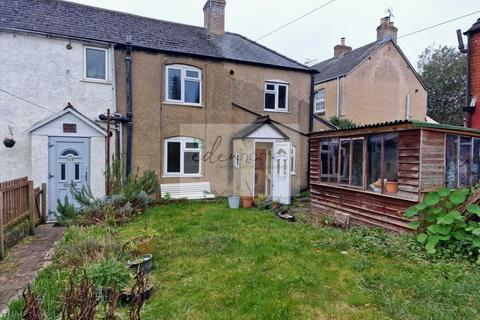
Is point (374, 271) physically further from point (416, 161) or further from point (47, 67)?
point (47, 67)

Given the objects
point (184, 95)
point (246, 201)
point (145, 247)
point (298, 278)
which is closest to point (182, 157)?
point (184, 95)

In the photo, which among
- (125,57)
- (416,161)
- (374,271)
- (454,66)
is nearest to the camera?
(374,271)

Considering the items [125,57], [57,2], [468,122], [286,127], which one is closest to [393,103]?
[468,122]

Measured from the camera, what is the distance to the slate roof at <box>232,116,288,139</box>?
12224 mm

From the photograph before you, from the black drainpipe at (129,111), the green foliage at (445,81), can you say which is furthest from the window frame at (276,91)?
the green foliage at (445,81)

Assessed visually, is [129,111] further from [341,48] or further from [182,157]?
[341,48]

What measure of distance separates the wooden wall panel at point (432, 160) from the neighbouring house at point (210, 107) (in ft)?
17.4

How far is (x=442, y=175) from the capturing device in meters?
7.18

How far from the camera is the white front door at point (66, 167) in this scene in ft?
31.6

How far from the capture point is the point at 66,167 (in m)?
9.90

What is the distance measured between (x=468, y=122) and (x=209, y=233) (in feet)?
35.8

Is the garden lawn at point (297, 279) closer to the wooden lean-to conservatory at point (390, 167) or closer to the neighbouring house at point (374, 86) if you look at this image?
the wooden lean-to conservatory at point (390, 167)

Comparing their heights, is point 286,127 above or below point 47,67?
below

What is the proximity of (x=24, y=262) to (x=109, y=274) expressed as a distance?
2789 millimetres
